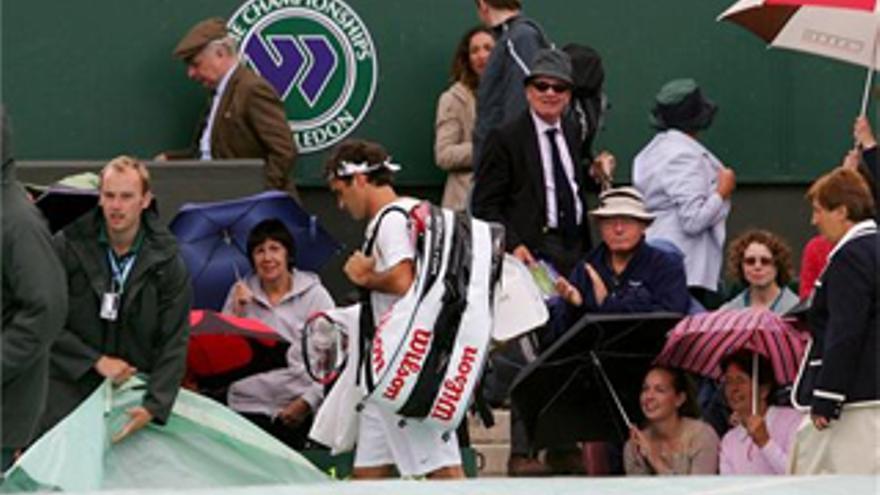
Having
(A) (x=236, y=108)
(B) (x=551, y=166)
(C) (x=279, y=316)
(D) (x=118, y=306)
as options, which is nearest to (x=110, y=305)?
(D) (x=118, y=306)

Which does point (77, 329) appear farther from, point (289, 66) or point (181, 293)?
point (289, 66)

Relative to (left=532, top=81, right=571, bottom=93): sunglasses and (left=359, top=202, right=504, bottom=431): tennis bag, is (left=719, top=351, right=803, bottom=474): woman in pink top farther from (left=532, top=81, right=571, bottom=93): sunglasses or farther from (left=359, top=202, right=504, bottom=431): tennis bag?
(left=532, top=81, right=571, bottom=93): sunglasses

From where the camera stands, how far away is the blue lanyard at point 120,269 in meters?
11.3

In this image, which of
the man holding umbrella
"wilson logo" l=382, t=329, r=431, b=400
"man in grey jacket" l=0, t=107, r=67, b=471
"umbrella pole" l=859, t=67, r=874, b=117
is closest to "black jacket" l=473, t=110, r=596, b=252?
"umbrella pole" l=859, t=67, r=874, b=117

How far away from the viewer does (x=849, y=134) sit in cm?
1536

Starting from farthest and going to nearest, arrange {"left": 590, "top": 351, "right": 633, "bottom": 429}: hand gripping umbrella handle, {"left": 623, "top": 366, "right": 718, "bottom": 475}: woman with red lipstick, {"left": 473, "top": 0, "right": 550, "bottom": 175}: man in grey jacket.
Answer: {"left": 473, "top": 0, "right": 550, "bottom": 175}: man in grey jacket → {"left": 590, "top": 351, "right": 633, "bottom": 429}: hand gripping umbrella handle → {"left": 623, "top": 366, "right": 718, "bottom": 475}: woman with red lipstick

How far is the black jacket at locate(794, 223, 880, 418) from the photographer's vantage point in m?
10.4

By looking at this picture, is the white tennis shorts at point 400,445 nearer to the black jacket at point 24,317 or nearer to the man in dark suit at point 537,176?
the black jacket at point 24,317

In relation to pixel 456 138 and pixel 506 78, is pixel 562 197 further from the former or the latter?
pixel 456 138

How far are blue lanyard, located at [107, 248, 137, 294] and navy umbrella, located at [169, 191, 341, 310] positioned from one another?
1620 millimetres

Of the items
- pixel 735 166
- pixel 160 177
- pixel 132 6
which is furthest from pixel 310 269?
pixel 735 166

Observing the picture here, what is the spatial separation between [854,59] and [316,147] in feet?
9.33

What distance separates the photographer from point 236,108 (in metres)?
14.0

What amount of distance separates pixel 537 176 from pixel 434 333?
2603 millimetres
